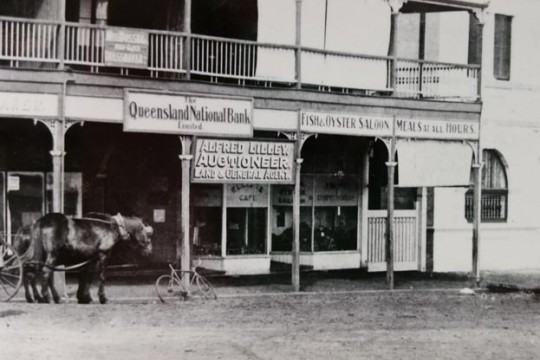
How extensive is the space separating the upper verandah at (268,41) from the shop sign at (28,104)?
89 centimetres

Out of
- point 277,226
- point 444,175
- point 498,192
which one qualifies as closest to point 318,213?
point 277,226

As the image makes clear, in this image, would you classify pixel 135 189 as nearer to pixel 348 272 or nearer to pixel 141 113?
pixel 141 113

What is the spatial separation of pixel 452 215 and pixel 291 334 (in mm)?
11911

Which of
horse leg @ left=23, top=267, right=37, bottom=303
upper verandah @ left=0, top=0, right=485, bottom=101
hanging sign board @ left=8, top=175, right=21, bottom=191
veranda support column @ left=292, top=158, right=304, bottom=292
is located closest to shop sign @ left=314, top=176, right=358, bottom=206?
upper verandah @ left=0, top=0, right=485, bottom=101

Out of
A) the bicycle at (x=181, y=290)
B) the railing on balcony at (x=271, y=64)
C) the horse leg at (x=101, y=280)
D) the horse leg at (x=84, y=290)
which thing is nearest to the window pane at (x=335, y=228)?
the railing on balcony at (x=271, y=64)

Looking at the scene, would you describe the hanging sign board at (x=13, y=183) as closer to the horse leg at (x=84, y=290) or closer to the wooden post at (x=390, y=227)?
the horse leg at (x=84, y=290)

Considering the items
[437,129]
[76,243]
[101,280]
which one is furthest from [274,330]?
[437,129]

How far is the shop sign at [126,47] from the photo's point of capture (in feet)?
52.2

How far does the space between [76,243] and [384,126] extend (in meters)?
7.82

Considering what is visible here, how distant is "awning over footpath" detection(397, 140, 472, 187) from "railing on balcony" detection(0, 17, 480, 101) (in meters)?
1.31

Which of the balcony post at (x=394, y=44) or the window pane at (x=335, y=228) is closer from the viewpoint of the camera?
the balcony post at (x=394, y=44)

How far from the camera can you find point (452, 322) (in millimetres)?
14805

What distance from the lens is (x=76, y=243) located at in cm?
1521

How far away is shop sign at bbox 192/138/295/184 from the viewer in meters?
16.9
